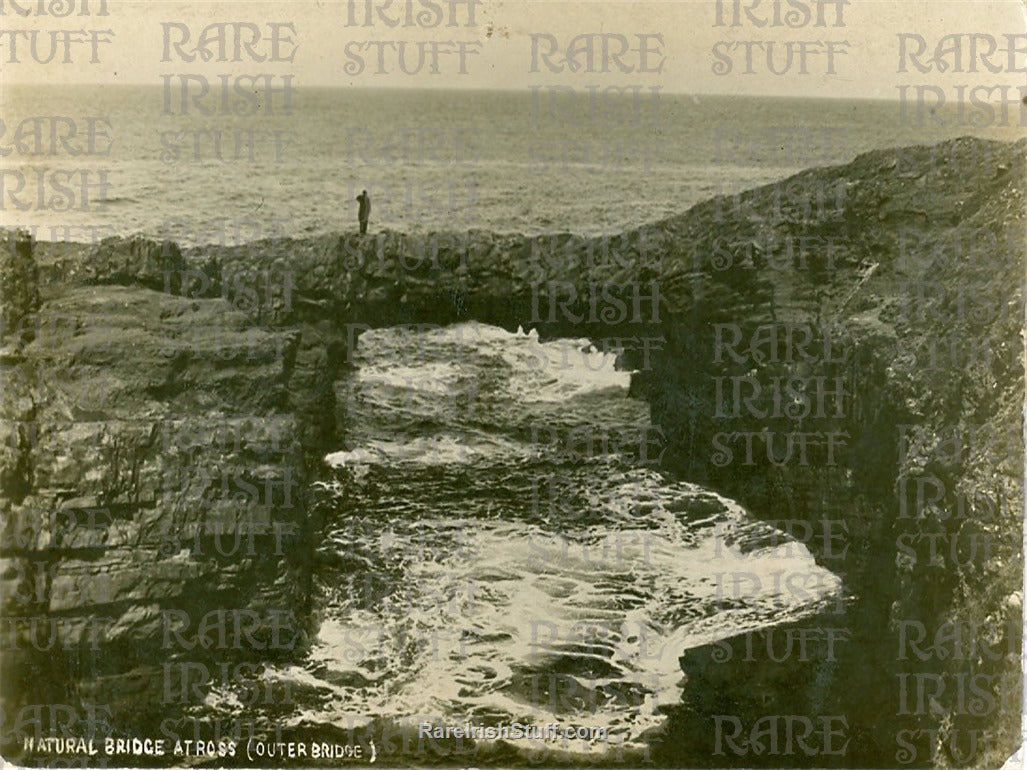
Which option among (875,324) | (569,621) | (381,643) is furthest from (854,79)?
(381,643)

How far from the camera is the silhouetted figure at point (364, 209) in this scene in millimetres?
2859

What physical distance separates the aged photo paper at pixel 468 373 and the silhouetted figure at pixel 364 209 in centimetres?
2

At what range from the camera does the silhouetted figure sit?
113 inches

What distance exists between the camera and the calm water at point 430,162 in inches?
112

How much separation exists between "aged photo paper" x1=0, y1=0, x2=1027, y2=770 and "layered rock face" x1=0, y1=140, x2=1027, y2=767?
0.01 m

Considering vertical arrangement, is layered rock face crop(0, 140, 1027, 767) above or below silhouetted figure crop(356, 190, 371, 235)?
below

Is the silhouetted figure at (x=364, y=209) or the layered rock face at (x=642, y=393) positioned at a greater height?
the silhouetted figure at (x=364, y=209)

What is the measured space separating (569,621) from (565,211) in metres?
1.51

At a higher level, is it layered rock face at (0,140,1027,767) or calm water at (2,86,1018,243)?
calm water at (2,86,1018,243)

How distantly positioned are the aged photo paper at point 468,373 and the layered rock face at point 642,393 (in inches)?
0.5

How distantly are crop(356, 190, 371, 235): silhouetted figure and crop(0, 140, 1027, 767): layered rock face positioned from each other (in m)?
0.06

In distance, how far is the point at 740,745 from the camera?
288 centimetres

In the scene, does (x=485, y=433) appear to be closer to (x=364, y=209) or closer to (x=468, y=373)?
(x=468, y=373)

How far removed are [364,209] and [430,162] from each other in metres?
0.30
